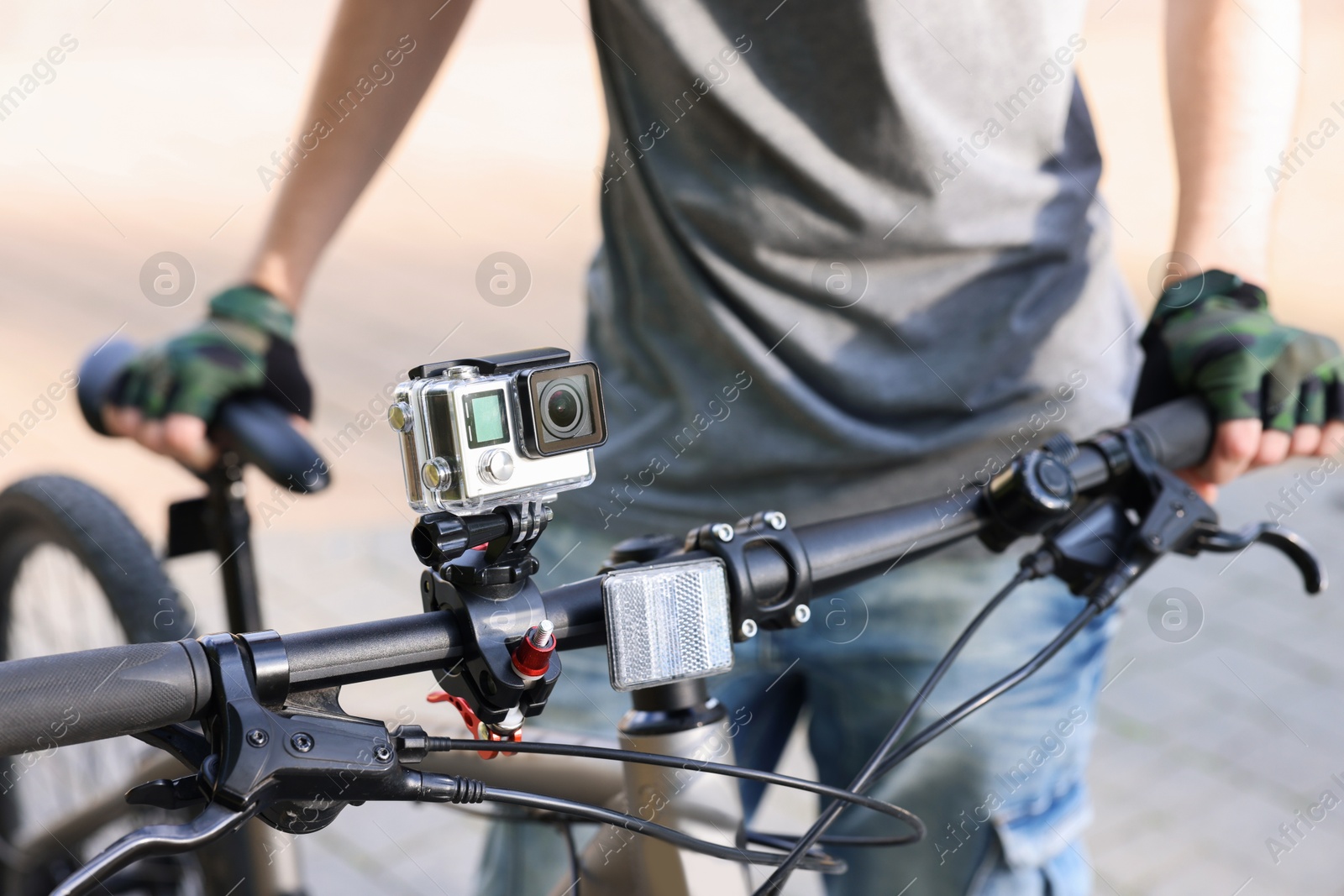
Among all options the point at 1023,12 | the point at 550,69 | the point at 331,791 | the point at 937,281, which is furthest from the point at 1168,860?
the point at 550,69

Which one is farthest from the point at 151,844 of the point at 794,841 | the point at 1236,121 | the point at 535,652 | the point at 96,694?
the point at 1236,121

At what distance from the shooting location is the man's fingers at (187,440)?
1555mm

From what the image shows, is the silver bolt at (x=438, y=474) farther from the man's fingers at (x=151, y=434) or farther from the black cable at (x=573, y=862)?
the man's fingers at (x=151, y=434)

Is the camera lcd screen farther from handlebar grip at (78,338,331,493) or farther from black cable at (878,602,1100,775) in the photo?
handlebar grip at (78,338,331,493)

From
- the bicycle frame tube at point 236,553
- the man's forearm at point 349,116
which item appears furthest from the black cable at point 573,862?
the man's forearm at point 349,116

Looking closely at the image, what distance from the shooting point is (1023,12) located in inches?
59.7

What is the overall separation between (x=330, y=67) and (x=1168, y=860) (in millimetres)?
2727

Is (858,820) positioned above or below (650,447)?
below

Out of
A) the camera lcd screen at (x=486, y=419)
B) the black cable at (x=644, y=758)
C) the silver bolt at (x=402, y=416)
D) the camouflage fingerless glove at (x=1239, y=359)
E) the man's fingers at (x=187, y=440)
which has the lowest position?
the black cable at (x=644, y=758)

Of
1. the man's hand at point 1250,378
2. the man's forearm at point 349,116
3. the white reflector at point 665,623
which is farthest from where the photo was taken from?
the man's forearm at point 349,116

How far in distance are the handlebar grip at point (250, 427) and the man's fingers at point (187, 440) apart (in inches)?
0.7

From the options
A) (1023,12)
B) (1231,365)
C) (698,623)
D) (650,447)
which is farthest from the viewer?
(650,447)

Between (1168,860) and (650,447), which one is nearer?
(650,447)

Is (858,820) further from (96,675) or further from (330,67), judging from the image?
(330,67)
